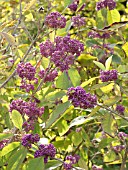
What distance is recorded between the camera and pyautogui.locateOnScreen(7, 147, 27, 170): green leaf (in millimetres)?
1166

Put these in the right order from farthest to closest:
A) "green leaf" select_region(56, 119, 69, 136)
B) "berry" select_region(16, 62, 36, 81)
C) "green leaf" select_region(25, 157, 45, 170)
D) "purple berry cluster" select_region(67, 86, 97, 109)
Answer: "green leaf" select_region(56, 119, 69, 136) → "berry" select_region(16, 62, 36, 81) → "green leaf" select_region(25, 157, 45, 170) → "purple berry cluster" select_region(67, 86, 97, 109)

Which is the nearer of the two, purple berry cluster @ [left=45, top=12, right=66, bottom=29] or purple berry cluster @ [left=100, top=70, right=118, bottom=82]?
purple berry cluster @ [left=100, top=70, right=118, bottom=82]

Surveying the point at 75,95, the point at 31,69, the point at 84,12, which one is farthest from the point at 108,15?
the point at 84,12

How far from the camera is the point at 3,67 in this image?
5.41 ft

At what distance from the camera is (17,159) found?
3.85ft

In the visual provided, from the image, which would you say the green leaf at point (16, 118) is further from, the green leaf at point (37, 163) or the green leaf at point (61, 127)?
the green leaf at point (61, 127)

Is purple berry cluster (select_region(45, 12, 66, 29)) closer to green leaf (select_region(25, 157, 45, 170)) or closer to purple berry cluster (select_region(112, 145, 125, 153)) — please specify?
green leaf (select_region(25, 157, 45, 170))

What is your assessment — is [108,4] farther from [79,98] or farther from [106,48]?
[79,98]

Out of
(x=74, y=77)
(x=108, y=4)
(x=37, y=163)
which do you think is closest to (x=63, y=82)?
(x=74, y=77)

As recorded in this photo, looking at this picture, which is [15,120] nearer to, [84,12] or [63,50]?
[63,50]

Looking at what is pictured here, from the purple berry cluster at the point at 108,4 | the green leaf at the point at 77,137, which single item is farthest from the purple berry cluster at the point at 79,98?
the purple berry cluster at the point at 108,4

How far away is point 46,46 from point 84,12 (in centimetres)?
292

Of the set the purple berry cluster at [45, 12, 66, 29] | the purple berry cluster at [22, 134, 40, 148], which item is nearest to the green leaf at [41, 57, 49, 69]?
the purple berry cluster at [45, 12, 66, 29]

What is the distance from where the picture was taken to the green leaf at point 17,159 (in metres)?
1.17
